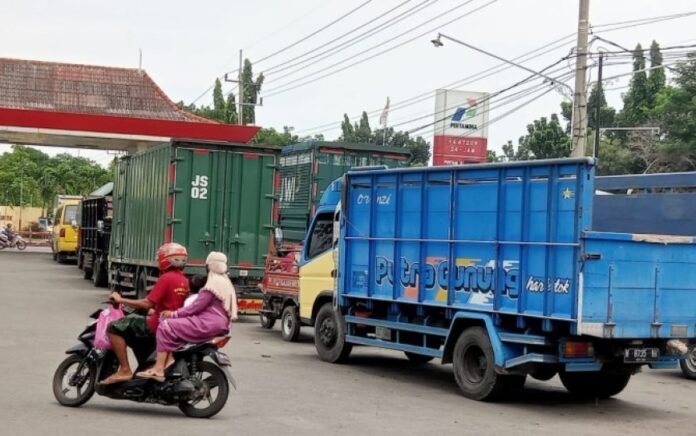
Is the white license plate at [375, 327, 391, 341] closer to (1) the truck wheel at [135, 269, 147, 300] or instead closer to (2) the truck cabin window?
(2) the truck cabin window

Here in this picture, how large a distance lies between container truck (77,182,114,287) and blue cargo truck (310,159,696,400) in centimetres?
1640

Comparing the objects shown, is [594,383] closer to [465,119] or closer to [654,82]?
[465,119]

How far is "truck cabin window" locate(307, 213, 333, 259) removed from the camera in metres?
15.1

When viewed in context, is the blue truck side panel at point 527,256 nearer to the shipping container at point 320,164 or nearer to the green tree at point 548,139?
the shipping container at point 320,164

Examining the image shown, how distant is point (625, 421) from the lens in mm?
10398

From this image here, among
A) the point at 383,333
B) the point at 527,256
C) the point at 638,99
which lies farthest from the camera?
the point at 638,99

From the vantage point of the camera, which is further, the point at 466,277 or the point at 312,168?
the point at 312,168

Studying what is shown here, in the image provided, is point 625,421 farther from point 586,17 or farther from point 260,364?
point 586,17

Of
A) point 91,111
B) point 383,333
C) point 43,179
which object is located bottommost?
point 383,333

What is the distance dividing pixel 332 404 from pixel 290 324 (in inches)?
252

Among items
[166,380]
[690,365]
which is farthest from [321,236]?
[166,380]

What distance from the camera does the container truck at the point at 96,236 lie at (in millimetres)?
28047

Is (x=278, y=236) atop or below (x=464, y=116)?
below

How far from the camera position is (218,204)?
1962cm
